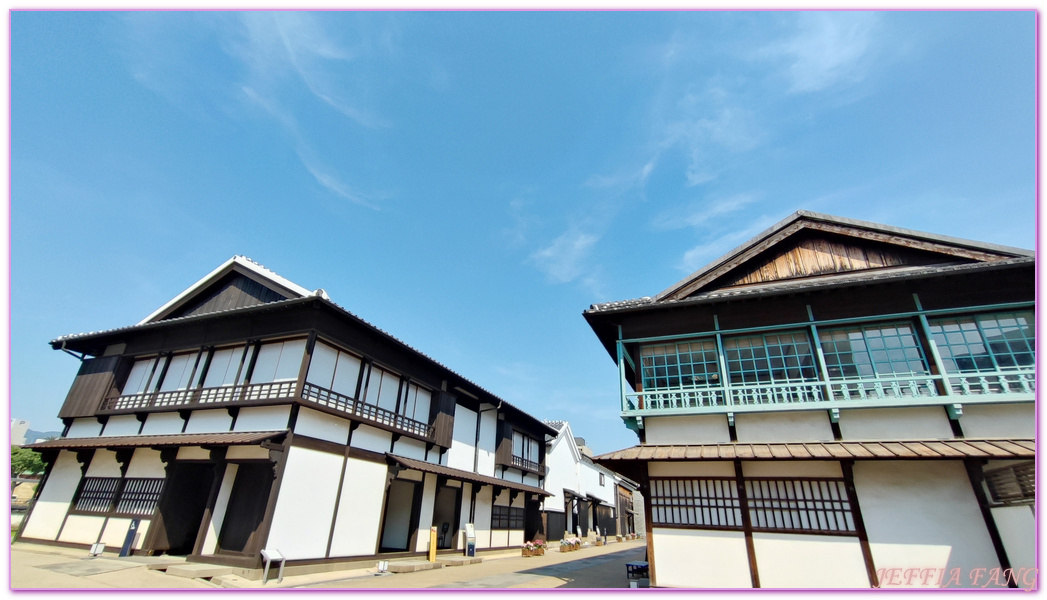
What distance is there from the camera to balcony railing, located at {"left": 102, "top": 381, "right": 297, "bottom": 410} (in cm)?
1435

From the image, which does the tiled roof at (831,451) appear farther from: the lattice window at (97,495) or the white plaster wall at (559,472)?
the white plaster wall at (559,472)

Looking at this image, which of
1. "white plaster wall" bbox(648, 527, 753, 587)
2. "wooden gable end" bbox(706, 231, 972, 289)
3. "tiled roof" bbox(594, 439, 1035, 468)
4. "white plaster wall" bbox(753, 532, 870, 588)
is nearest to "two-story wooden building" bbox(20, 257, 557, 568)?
"tiled roof" bbox(594, 439, 1035, 468)

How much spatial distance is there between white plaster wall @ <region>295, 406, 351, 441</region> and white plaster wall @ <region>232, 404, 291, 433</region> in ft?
0.78

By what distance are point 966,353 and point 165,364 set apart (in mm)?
25865

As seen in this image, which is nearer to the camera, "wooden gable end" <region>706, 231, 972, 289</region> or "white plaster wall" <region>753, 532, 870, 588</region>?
"white plaster wall" <region>753, 532, 870, 588</region>

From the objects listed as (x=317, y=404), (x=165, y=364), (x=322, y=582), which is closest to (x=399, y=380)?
(x=317, y=404)

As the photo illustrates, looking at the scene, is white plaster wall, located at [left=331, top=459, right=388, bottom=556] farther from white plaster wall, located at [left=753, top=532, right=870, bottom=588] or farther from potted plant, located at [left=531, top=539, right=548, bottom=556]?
white plaster wall, located at [left=753, top=532, right=870, bottom=588]

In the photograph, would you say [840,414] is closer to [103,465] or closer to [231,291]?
[231,291]

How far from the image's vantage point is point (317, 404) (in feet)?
46.4

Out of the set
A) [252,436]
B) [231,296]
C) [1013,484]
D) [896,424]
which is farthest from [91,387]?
[1013,484]

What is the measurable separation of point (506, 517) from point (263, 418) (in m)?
14.3

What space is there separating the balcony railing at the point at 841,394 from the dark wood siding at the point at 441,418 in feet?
32.7

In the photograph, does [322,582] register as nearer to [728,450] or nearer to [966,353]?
[728,450]

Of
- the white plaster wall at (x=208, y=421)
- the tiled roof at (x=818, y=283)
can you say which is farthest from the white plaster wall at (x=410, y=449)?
the tiled roof at (x=818, y=283)
